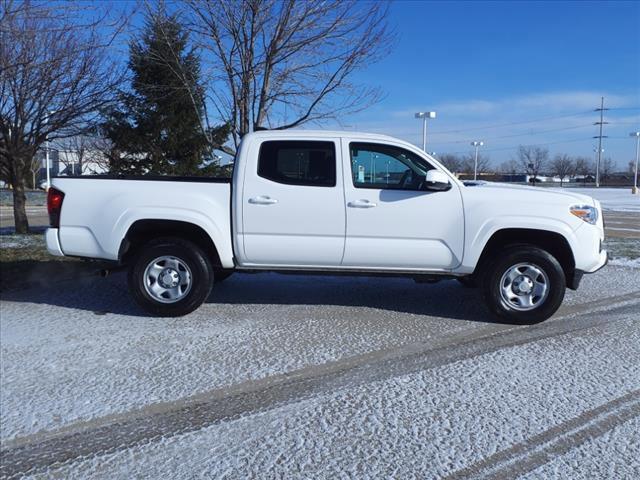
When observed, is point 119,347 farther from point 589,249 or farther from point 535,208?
point 589,249

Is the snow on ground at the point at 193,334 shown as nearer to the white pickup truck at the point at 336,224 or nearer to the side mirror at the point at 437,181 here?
the white pickup truck at the point at 336,224

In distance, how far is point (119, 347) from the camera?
447 centimetres

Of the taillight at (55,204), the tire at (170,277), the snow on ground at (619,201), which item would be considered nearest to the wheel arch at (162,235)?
the tire at (170,277)

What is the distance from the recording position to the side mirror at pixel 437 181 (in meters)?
5.01

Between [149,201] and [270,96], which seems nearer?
[149,201]

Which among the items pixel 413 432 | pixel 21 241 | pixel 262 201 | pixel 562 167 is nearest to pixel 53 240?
pixel 262 201

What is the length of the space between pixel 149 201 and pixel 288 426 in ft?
9.86

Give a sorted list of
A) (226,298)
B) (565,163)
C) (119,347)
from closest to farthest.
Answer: (119,347)
(226,298)
(565,163)

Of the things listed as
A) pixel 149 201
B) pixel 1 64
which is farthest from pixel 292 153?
pixel 1 64

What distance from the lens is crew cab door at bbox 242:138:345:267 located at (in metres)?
5.21

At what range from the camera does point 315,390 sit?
3.62 metres

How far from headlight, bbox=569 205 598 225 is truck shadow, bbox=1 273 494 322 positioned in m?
1.36

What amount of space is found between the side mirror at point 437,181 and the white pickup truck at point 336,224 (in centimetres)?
2

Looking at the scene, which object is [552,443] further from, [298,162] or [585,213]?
[298,162]
